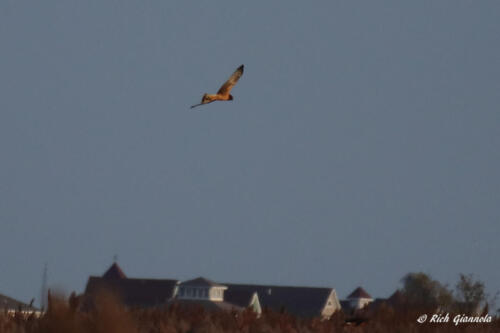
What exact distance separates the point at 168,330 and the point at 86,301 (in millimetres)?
1510

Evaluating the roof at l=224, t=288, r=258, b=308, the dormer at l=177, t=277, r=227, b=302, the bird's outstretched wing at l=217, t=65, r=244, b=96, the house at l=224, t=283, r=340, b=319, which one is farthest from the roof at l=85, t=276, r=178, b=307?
the bird's outstretched wing at l=217, t=65, r=244, b=96

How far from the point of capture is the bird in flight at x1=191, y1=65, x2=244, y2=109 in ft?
53.2

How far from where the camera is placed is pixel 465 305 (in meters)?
17.2

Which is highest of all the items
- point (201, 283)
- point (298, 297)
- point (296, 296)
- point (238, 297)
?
point (296, 296)

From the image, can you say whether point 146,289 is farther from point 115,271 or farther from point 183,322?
point 183,322

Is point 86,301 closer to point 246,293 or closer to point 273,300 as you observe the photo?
point 246,293

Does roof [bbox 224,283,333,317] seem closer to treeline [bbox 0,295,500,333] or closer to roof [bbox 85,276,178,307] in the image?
roof [bbox 85,276,178,307]

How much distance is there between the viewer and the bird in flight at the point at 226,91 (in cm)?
1620

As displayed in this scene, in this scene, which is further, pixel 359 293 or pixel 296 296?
pixel 359 293

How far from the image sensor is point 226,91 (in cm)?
1736

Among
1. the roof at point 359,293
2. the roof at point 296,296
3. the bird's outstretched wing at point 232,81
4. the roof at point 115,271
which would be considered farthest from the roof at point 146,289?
the bird's outstretched wing at point 232,81

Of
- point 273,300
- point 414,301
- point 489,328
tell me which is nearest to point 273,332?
point 489,328

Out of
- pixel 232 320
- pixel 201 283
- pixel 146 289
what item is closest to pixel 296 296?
pixel 201 283

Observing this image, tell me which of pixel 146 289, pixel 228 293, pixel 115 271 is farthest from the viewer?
pixel 115 271
